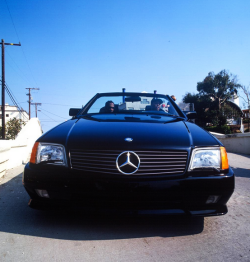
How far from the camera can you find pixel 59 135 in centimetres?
291

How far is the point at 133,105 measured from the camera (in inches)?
181

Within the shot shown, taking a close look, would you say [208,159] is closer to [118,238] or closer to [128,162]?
[128,162]

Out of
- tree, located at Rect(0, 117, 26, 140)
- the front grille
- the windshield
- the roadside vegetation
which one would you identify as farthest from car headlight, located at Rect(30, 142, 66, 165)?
the roadside vegetation

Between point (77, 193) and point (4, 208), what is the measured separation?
1.49 metres

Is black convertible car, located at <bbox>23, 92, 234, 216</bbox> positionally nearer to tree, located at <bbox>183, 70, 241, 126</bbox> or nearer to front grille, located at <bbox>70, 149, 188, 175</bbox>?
front grille, located at <bbox>70, 149, 188, 175</bbox>

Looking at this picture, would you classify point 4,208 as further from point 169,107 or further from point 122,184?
point 169,107

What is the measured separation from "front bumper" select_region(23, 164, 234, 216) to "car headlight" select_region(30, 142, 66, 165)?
10 centimetres

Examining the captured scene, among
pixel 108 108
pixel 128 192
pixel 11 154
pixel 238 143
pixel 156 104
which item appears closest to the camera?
pixel 128 192

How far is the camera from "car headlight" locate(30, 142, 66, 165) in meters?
2.70

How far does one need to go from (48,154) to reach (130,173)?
794 mm

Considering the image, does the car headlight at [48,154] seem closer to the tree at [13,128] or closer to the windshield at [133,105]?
the windshield at [133,105]

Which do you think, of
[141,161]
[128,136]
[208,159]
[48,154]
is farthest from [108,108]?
[208,159]

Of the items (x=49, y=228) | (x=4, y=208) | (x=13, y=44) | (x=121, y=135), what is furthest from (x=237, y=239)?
(x=13, y=44)

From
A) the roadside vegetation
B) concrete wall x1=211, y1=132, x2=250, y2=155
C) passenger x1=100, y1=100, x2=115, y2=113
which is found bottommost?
concrete wall x1=211, y1=132, x2=250, y2=155
